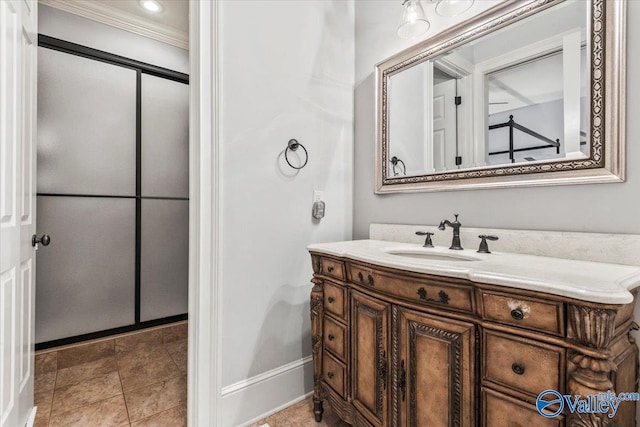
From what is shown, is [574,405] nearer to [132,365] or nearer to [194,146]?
[194,146]

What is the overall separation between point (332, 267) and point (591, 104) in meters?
1.17

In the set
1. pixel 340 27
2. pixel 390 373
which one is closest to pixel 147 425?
pixel 390 373

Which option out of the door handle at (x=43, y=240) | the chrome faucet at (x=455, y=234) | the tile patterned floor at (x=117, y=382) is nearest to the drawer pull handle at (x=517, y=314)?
the chrome faucet at (x=455, y=234)

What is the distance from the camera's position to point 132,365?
2.11m

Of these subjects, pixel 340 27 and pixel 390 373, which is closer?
pixel 390 373

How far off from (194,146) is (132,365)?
5.65 feet

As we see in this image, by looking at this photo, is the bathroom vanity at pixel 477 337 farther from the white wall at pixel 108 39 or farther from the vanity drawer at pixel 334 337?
the white wall at pixel 108 39

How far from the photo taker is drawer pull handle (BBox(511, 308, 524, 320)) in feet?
2.54

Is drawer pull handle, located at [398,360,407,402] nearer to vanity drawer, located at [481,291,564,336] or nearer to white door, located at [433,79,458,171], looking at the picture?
vanity drawer, located at [481,291,564,336]

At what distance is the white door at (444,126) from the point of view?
4.91ft

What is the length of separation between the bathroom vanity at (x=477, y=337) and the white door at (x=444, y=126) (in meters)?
0.48

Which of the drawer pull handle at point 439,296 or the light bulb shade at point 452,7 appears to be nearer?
the drawer pull handle at point 439,296

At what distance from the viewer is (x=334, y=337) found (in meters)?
1.40

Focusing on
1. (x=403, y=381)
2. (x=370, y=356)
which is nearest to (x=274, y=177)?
(x=370, y=356)
